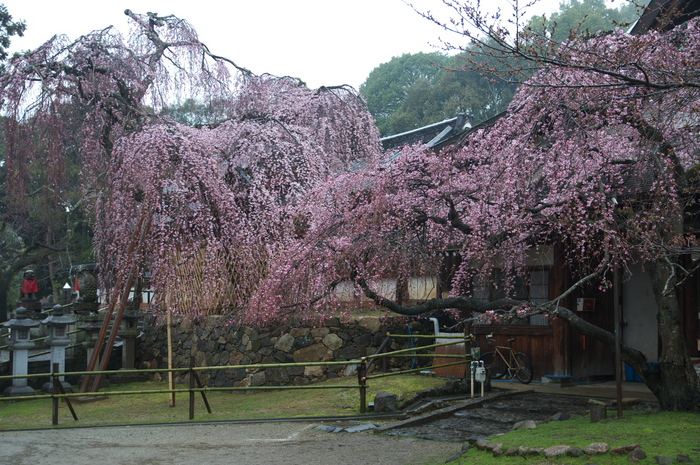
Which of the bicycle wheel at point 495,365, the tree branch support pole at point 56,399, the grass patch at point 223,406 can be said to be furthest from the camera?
the bicycle wheel at point 495,365

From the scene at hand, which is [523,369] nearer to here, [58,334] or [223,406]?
[223,406]

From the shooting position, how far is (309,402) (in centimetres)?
1078

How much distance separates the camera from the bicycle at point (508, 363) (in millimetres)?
11039

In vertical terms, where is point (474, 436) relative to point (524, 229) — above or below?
below

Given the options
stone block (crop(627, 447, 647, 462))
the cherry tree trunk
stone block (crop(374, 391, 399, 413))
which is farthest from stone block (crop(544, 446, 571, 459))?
stone block (crop(374, 391, 399, 413))

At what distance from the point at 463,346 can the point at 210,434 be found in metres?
5.05

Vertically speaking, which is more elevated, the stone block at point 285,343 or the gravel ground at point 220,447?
the stone block at point 285,343

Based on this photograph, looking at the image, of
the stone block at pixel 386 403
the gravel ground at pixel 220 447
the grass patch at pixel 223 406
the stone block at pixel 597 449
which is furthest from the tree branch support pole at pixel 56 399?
the stone block at pixel 597 449

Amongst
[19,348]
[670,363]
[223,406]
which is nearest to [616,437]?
[670,363]

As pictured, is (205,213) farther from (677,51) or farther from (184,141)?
(677,51)

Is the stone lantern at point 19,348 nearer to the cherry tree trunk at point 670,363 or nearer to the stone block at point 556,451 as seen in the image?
the stone block at point 556,451

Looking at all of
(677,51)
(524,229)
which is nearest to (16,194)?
(524,229)

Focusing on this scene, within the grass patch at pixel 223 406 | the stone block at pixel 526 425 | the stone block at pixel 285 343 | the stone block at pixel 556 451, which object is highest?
the stone block at pixel 285 343

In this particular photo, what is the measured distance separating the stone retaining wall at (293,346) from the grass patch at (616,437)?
236 inches
